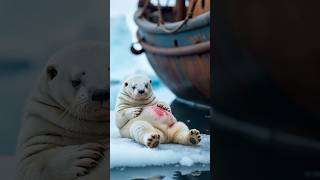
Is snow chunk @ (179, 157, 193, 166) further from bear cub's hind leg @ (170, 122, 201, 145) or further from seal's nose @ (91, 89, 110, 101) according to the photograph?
seal's nose @ (91, 89, 110, 101)

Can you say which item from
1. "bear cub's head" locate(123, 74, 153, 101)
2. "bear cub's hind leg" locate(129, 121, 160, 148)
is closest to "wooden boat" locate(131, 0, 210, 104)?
"bear cub's head" locate(123, 74, 153, 101)

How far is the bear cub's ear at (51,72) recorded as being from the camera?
262cm

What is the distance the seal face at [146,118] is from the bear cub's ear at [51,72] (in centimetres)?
35

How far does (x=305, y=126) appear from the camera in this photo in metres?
3.14

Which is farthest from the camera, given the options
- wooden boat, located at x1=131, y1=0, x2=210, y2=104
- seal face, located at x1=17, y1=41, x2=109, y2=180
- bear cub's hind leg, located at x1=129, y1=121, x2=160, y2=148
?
wooden boat, located at x1=131, y1=0, x2=210, y2=104

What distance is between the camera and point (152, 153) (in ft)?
9.05

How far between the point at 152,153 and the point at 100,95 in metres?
0.42

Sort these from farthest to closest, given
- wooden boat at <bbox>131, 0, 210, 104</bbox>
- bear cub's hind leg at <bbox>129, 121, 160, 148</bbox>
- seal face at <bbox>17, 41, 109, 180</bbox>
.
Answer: wooden boat at <bbox>131, 0, 210, 104</bbox> < bear cub's hind leg at <bbox>129, 121, 160, 148</bbox> < seal face at <bbox>17, 41, 109, 180</bbox>

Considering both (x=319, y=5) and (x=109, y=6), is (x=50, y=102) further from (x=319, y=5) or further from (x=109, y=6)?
(x=319, y=5)

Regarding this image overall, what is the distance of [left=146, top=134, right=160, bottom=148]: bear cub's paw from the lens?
2724 millimetres

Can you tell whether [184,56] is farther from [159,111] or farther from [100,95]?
[100,95]

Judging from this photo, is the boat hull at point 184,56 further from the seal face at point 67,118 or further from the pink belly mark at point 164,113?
the seal face at point 67,118

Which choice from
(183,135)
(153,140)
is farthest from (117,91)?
(183,135)

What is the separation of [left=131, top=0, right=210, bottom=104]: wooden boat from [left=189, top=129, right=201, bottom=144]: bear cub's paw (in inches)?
7.1
